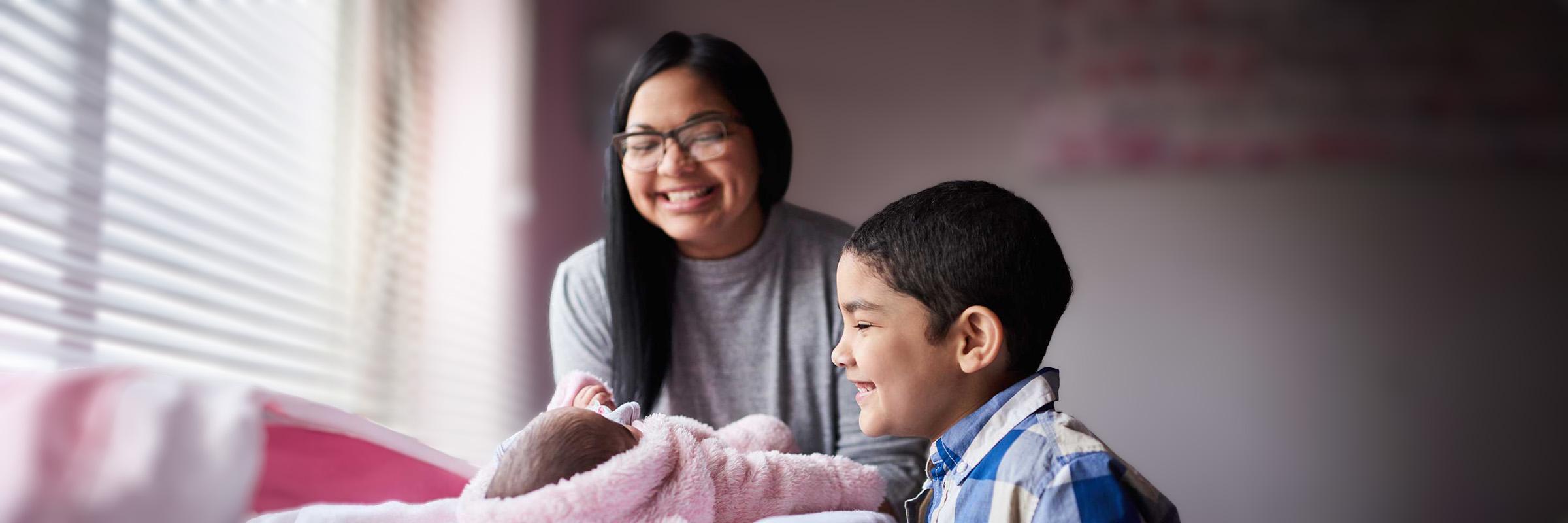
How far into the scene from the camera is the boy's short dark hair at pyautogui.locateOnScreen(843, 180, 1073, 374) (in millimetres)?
827

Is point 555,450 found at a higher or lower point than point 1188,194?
lower

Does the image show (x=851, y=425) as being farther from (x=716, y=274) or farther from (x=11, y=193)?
(x=11, y=193)

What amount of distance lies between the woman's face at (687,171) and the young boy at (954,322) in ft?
1.03

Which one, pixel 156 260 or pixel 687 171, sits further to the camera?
pixel 156 260

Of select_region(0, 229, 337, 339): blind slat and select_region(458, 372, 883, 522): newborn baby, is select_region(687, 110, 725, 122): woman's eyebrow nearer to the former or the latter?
select_region(458, 372, 883, 522): newborn baby

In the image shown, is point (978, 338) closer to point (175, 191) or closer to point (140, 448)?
point (140, 448)

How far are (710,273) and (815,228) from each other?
0.14 metres

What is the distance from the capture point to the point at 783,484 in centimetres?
78

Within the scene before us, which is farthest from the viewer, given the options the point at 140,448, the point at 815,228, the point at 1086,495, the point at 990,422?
the point at 815,228

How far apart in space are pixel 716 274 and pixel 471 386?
4.51 ft

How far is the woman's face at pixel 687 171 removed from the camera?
1157mm

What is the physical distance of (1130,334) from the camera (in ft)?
8.16

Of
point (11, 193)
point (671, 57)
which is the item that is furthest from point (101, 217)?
point (671, 57)

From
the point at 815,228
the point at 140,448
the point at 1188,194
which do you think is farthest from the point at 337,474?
the point at 1188,194
